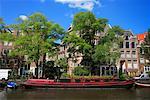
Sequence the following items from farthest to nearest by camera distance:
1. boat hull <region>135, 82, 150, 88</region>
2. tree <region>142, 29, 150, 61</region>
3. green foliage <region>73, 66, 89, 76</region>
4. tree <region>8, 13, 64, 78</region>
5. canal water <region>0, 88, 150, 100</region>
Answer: tree <region>142, 29, 150, 61</region> → green foliage <region>73, 66, 89, 76</region> → tree <region>8, 13, 64, 78</region> → boat hull <region>135, 82, 150, 88</region> → canal water <region>0, 88, 150, 100</region>

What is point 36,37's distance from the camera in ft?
132

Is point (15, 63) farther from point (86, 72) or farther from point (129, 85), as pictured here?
point (129, 85)

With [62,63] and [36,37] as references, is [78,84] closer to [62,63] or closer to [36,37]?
[62,63]

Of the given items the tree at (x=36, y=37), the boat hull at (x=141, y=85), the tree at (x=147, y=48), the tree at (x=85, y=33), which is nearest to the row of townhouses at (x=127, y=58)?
the tree at (x=147, y=48)

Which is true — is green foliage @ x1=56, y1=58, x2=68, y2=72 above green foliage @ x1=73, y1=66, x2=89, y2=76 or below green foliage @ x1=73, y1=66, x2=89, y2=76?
above

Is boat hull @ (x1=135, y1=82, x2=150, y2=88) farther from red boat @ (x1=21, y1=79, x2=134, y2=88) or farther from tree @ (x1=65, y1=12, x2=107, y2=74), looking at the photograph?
tree @ (x1=65, y1=12, x2=107, y2=74)

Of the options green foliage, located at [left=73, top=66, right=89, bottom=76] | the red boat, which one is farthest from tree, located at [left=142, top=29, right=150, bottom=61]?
the red boat

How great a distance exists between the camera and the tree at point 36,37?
40.1 m

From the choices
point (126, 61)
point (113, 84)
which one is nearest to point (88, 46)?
point (113, 84)

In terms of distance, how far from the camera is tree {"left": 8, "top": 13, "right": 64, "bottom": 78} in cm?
4006

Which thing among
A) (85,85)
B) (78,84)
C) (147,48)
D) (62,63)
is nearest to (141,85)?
(85,85)

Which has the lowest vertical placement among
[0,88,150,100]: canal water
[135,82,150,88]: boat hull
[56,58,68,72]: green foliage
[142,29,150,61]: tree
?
[0,88,150,100]: canal water

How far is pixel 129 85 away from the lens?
36562 mm

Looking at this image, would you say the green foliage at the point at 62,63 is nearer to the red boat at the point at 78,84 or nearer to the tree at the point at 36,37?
the tree at the point at 36,37
